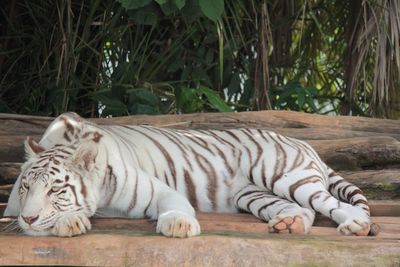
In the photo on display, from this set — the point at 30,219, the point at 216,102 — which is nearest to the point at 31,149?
the point at 30,219

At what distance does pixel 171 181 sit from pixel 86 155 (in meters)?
0.69

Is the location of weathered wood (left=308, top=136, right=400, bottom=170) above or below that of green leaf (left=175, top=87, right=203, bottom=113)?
below

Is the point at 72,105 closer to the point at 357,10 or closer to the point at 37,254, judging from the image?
the point at 357,10

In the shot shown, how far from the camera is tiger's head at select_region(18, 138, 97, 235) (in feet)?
9.69

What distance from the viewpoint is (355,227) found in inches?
128

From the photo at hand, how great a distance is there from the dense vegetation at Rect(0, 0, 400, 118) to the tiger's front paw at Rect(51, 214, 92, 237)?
100 inches

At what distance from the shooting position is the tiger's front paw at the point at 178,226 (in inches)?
112

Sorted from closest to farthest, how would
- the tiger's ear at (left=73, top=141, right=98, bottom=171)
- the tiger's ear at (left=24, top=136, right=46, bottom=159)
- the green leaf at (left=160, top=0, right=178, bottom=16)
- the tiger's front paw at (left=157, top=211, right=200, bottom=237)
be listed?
the tiger's front paw at (left=157, top=211, right=200, bottom=237) < the tiger's ear at (left=73, top=141, right=98, bottom=171) < the tiger's ear at (left=24, top=136, right=46, bottom=159) < the green leaf at (left=160, top=0, right=178, bottom=16)

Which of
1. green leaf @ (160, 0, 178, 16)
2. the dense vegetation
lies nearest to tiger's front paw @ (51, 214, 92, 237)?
green leaf @ (160, 0, 178, 16)

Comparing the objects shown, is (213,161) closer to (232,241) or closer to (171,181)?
(171,181)

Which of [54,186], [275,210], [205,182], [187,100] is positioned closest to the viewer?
[54,186]

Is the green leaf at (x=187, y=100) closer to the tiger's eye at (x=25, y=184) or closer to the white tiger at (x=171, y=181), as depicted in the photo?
the white tiger at (x=171, y=181)

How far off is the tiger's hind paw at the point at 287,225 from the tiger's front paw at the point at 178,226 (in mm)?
433

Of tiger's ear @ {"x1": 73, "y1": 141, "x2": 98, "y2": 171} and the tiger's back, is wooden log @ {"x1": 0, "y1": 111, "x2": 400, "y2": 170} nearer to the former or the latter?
the tiger's back
